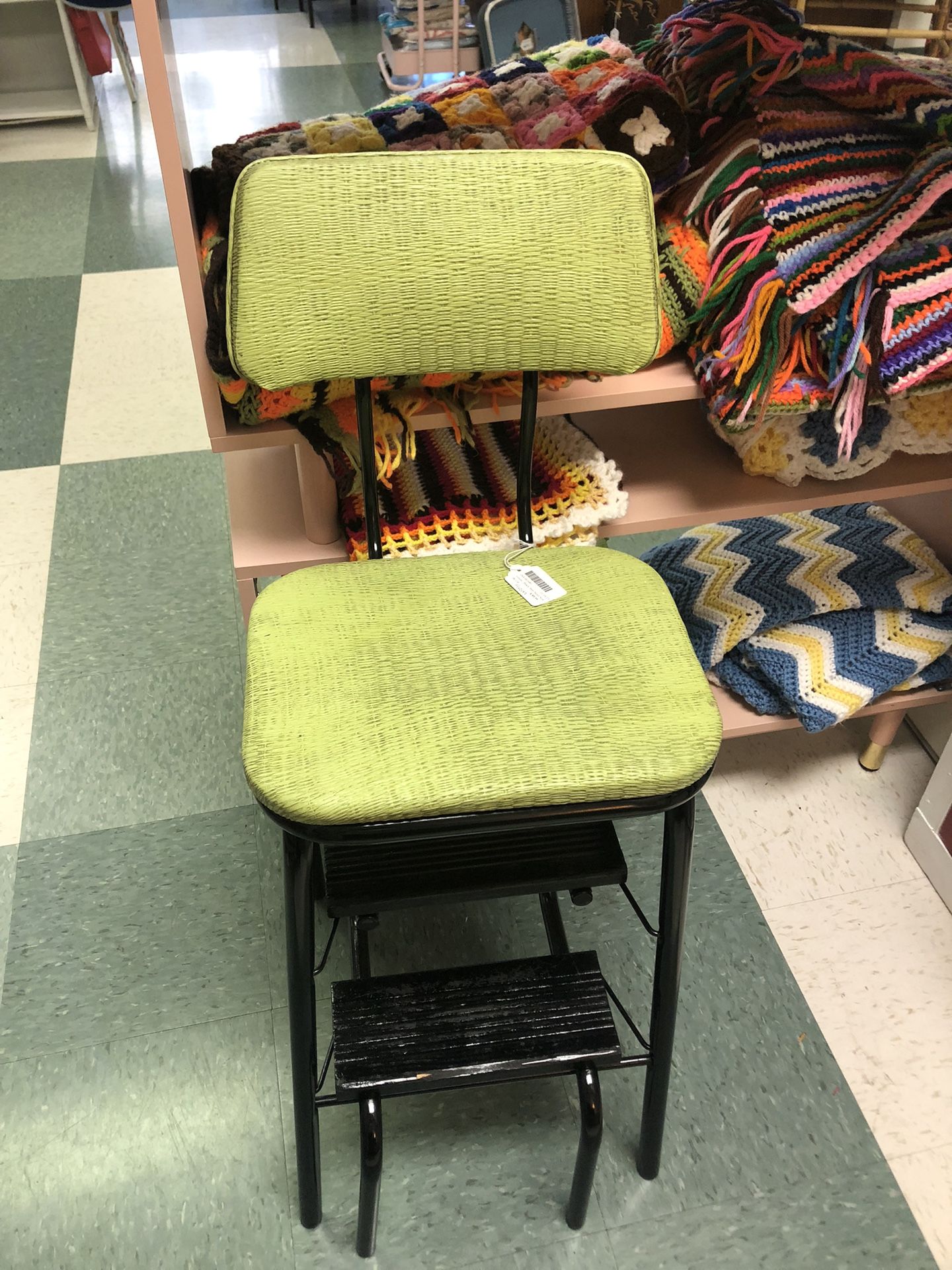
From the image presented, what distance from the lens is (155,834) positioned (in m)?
1.38

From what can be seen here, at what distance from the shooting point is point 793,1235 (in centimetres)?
103

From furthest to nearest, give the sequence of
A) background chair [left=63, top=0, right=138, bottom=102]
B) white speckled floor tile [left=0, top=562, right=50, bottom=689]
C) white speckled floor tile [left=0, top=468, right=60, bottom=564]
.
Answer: background chair [left=63, top=0, right=138, bottom=102], white speckled floor tile [left=0, top=468, right=60, bottom=564], white speckled floor tile [left=0, top=562, right=50, bottom=689]

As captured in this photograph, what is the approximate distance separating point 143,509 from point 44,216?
5.03 feet

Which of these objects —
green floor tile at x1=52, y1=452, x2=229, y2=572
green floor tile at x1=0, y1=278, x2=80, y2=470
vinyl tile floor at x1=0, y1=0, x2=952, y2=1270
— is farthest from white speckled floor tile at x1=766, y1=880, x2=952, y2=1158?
green floor tile at x1=0, y1=278, x2=80, y2=470

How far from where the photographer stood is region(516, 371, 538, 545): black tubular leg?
992 millimetres

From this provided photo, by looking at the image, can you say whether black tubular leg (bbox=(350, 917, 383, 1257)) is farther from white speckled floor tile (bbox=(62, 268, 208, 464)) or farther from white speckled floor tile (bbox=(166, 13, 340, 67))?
white speckled floor tile (bbox=(166, 13, 340, 67))

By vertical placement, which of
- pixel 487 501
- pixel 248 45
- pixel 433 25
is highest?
pixel 433 25

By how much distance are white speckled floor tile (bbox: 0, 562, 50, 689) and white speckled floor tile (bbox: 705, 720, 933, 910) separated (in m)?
1.09

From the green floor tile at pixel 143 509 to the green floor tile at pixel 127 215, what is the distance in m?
0.90

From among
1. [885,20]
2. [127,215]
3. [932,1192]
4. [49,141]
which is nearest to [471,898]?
[932,1192]

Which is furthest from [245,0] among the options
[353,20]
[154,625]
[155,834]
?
[155,834]

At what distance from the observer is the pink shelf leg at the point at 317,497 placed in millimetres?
1031

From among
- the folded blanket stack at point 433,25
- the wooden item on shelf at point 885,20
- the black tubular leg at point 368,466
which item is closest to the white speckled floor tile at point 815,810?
the black tubular leg at point 368,466

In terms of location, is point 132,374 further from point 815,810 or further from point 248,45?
point 248,45
